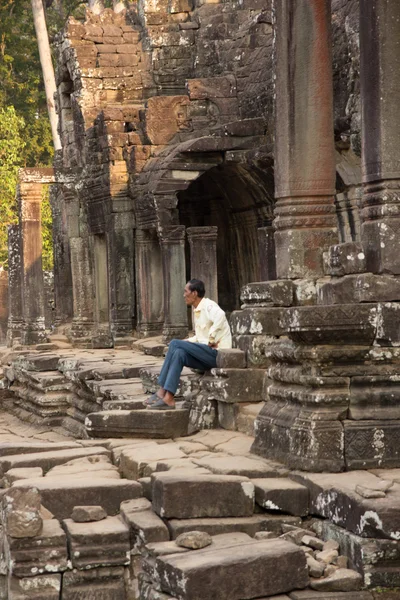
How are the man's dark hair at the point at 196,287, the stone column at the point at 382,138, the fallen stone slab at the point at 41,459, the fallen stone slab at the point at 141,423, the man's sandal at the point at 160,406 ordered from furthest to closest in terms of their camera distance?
the man's dark hair at the point at 196,287 → the man's sandal at the point at 160,406 → the fallen stone slab at the point at 141,423 → the fallen stone slab at the point at 41,459 → the stone column at the point at 382,138

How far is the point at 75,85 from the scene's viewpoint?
1917 centimetres

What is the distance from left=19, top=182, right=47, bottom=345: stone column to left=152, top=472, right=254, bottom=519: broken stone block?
13393mm

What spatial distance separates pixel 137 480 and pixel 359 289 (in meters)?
1.78

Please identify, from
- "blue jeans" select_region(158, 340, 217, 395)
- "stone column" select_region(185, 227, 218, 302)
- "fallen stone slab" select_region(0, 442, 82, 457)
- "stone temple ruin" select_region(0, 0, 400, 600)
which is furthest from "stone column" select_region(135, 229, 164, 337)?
"fallen stone slab" select_region(0, 442, 82, 457)

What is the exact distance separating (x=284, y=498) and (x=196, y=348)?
287 centimetres

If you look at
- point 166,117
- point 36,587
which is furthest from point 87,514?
point 166,117

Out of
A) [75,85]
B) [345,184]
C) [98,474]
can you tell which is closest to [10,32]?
[75,85]

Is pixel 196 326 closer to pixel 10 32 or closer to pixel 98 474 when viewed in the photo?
pixel 98 474

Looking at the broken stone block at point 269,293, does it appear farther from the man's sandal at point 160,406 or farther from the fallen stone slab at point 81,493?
the fallen stone slab at point 81,493

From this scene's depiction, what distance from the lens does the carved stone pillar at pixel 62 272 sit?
851 inches

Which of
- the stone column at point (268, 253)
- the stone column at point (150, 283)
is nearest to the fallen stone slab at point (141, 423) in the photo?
the stone column at point (268, 253)

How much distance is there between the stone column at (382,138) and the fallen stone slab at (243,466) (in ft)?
4.44

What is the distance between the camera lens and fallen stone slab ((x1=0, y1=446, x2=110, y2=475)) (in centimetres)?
766

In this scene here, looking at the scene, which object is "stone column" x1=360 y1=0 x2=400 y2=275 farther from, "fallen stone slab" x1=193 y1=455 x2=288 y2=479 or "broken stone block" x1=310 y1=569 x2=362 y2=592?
"broken stone block" x1=310 y1=569 x2=362 y2=592
